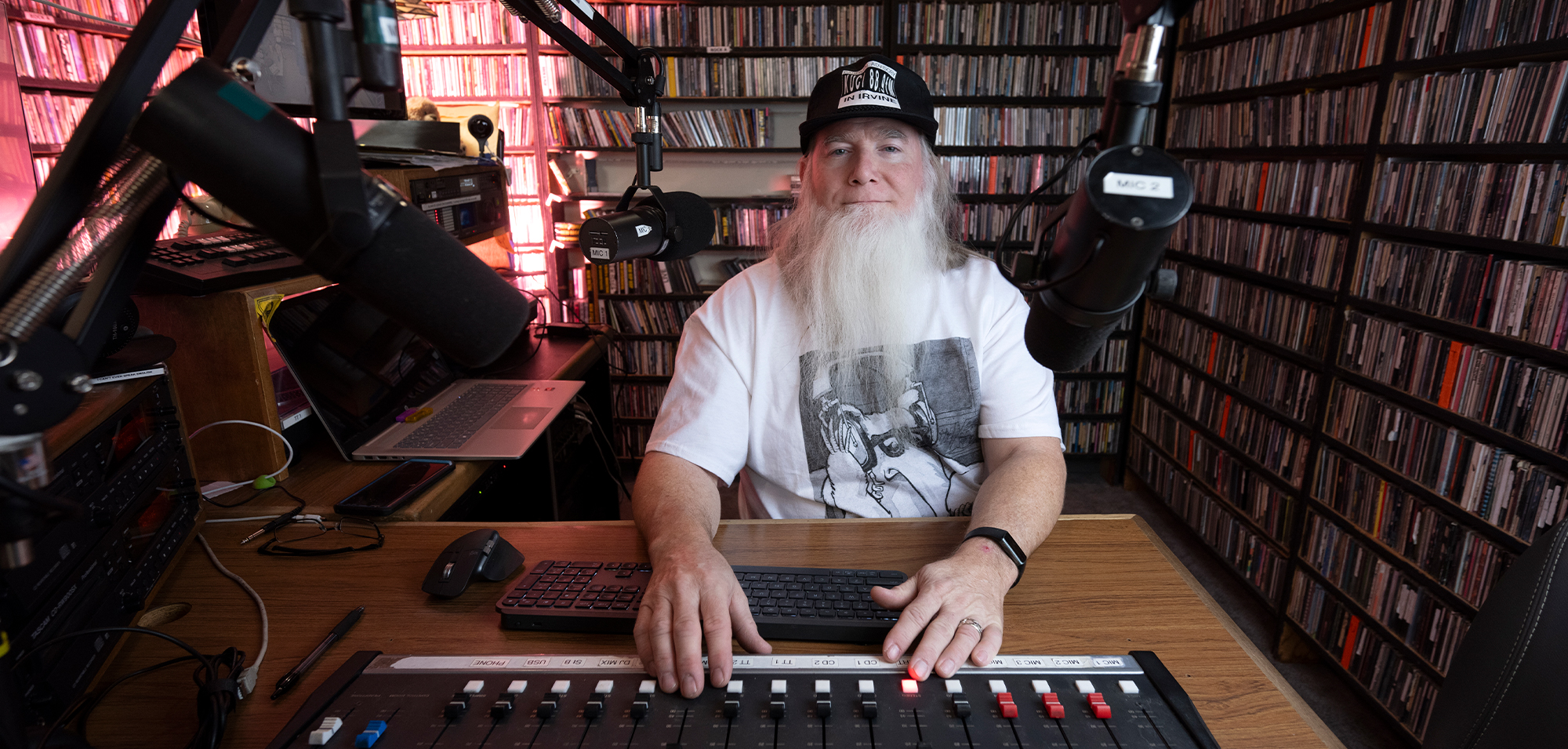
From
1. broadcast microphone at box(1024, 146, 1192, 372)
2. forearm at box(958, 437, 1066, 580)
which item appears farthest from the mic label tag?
forearm at box(958, 437, 1066, 580)

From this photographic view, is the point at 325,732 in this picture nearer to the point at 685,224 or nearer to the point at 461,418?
the point at 685,224

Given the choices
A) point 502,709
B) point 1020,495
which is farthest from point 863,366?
point 502,709

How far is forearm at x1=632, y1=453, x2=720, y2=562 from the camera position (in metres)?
0.98

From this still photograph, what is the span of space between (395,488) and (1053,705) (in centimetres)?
110

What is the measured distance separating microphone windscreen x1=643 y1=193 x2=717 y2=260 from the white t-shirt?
375mm

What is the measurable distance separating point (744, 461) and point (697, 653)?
65 centimetres

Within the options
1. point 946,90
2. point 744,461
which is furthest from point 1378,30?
point 744,461

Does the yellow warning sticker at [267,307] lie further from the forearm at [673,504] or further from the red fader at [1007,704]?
the red fader at [1007,704]

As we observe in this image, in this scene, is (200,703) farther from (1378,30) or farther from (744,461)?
(1378,30)

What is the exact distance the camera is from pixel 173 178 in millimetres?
357

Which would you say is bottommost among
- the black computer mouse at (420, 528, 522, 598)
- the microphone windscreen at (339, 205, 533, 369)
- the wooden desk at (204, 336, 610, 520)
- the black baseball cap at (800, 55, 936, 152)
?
the wooden desk at (204, 336, 610, 520)

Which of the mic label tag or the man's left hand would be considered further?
the man's left hand

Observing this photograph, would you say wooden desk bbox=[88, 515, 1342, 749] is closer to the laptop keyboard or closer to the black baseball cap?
the laptop keyboard

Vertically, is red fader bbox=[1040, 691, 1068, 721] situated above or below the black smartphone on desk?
above
